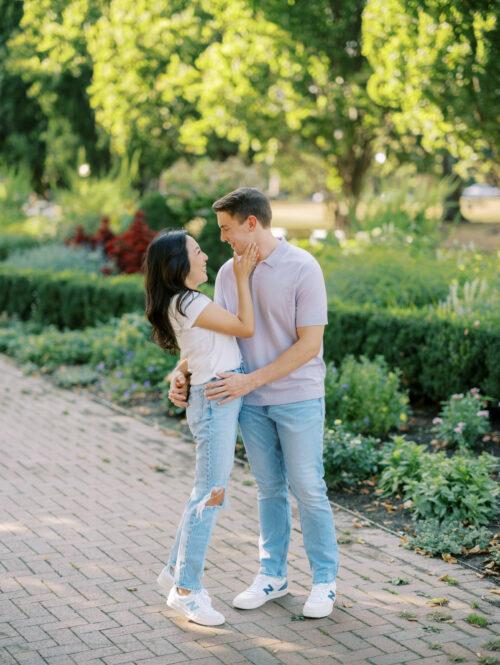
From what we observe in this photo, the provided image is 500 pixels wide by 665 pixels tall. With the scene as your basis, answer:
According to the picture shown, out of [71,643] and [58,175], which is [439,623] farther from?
[58,175]

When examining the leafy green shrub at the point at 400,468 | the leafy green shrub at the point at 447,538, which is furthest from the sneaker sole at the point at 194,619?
the leafy green shrub at the point at 400,468

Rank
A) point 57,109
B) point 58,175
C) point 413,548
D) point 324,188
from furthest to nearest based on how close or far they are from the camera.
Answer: point 58,175
point 57,109
point 324,188
point 413,548

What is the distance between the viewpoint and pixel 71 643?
163 inches

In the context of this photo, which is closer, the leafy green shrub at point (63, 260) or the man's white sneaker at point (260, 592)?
the man's white sneaker at point (260, 592)

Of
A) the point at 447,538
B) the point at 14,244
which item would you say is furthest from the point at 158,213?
the point at 447,538

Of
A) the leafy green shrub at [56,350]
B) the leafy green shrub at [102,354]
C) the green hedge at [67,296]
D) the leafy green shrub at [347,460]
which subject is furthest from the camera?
the green hedge at [67,296]

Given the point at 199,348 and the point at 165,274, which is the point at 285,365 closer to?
the point at 199,348

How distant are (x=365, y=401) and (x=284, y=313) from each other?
339 cm

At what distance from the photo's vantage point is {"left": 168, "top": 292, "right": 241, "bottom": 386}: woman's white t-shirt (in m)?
4.16

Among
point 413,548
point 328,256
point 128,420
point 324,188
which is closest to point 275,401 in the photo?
point 413,548

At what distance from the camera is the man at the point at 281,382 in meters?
4.16

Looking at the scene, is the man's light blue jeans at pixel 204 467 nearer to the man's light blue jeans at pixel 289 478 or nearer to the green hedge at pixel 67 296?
the man's light blue jeans at pixel 289 478

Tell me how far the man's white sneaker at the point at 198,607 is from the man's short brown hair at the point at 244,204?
64.4 inches

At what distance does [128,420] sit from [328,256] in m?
4.42
